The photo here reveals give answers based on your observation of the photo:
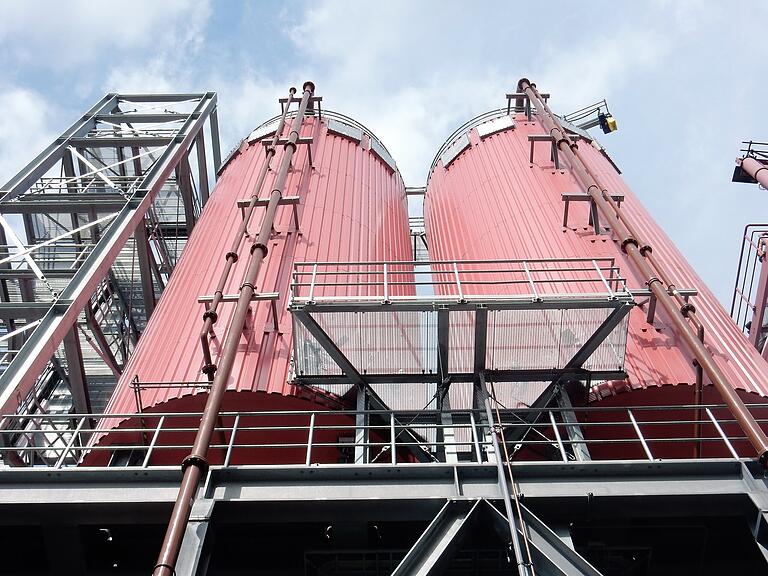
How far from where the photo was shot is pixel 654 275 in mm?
→ 12844

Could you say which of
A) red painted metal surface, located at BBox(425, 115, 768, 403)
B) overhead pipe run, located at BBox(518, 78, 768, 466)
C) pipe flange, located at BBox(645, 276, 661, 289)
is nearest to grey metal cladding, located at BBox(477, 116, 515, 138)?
red painted metal surface, located at BBox(425, 115, 768, 403)

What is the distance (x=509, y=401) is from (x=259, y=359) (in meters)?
4.45

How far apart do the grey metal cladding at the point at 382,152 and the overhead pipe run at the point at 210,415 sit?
18.5 ft

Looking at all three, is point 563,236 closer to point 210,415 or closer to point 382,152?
point 382,152

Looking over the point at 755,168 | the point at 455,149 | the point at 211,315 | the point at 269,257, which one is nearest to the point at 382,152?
the point at 455,149

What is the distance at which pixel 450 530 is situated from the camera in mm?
8898

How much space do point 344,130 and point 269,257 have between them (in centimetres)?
753

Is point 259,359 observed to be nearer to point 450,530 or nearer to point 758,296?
point 450,530

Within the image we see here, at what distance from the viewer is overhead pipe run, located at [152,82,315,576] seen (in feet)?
25.2

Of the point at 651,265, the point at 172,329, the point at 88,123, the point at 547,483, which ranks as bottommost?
the point at 547,483

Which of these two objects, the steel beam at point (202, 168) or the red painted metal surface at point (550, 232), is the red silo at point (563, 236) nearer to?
the red painted metal surface at point (550, 232)

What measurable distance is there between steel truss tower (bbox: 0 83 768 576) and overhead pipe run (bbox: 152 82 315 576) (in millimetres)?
43

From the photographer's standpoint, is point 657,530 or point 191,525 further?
point 657,530

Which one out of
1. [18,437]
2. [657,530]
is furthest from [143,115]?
[657,530]
